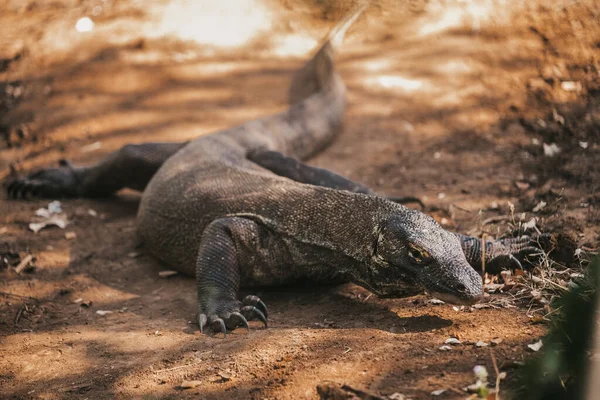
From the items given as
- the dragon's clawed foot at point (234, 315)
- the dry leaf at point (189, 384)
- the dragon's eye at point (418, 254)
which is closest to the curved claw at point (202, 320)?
the dragon's clawed foot at point (234, 315)

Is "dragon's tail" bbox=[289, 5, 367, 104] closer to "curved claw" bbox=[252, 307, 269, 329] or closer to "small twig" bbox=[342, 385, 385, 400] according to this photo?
"curved claw" bbox=[252, 307, 269, 329]

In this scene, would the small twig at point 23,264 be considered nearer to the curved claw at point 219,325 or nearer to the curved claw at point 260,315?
the curved claw at point 219,325

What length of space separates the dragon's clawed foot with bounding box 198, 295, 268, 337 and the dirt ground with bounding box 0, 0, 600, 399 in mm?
79

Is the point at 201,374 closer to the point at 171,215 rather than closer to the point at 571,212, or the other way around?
the point at 171,215

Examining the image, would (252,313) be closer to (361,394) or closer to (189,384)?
(189,384)

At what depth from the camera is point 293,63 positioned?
901 centimetres

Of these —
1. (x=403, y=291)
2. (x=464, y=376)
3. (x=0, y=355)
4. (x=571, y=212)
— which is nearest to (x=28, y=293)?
(x=0, y=355)

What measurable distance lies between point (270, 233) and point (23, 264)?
6.56 ft

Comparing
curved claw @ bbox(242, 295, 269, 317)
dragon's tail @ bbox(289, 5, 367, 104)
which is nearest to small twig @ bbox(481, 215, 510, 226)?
curved claw @ bbox(242, 295, 269, 317)

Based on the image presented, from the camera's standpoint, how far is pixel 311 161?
7082 mm

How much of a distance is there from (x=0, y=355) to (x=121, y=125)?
4.08 m

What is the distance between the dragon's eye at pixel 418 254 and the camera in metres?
3.75

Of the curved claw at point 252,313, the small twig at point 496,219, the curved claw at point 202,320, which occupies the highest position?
the small twig at point 496,219

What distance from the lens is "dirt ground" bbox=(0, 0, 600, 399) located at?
3.51 meters
